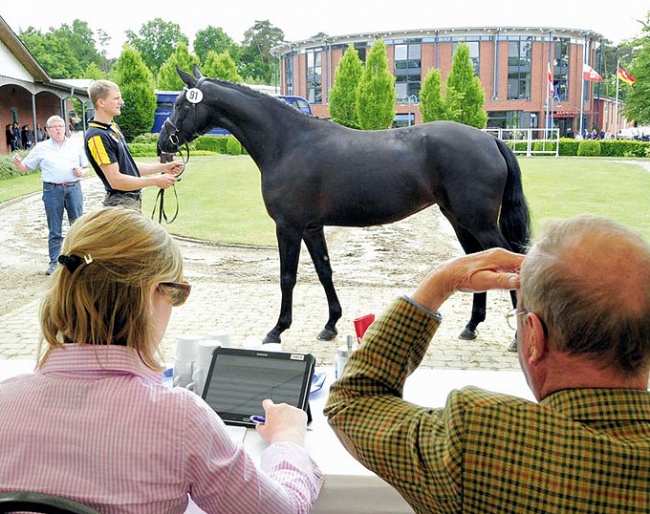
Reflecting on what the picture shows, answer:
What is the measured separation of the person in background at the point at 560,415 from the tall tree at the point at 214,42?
17.7 ft

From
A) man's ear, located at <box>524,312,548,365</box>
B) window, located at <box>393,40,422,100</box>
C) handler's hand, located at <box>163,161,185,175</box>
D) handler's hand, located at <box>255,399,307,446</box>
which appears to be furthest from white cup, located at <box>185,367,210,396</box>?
window, located at <box>393,40,422,100</box>

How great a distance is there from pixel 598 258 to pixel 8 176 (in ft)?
28.8

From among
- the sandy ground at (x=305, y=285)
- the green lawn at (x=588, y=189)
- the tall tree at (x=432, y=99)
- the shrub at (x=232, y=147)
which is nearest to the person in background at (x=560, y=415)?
the sandy ground at (x=305, y=285)

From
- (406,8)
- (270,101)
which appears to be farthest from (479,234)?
(406,8)

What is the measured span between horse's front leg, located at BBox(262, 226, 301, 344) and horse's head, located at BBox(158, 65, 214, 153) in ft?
2.13

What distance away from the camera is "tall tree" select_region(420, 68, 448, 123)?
5406 millimetres

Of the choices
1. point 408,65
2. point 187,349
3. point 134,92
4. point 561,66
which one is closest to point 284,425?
point 187,349

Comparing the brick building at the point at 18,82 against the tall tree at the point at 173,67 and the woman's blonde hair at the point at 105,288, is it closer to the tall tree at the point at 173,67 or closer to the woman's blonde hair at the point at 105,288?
the tall tree at the point at 173,67

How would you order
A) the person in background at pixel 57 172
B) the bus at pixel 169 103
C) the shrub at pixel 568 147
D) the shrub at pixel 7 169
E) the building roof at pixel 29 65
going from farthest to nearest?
the shrub at pixel 568 147
the shrub at pixel 7 169
the building roof at pixel 29 65
the person in background at pixel 57 172
the bus at pixel 169 103

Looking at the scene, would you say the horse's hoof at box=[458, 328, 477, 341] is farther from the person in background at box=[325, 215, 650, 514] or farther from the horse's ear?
the person in background at box=[325, 215, 650, 514]

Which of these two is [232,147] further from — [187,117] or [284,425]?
[284,425]

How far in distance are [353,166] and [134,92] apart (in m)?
3.05

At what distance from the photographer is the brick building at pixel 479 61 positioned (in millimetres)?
5613

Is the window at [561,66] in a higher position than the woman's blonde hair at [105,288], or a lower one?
higher
